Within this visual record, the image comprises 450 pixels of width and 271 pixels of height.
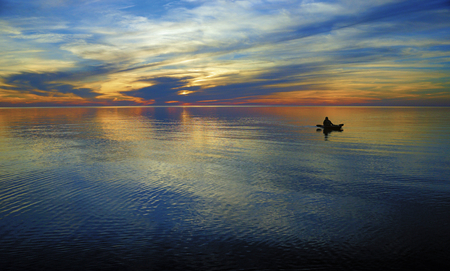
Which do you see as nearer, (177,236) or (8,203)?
(177,236)

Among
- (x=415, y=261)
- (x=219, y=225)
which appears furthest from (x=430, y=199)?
(x=219, y=225)

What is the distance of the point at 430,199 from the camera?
1645cm

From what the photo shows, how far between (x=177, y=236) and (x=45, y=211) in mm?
7701

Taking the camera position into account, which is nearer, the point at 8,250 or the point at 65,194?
the point at 8,250

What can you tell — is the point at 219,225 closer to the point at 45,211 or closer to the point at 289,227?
the point at 289,227

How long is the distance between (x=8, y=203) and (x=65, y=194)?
2.81 metres

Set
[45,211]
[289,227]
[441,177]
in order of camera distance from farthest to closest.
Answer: [441,177]
[45,211]
[289,227]

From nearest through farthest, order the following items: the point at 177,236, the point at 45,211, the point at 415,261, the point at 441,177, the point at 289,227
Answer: the point at 415,261 → the point at 177,236 → the point at 289,227 → the point at 45,211 → the point at 441,177

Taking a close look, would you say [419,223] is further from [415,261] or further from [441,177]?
[441,177]

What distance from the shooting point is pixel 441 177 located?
21.1 m

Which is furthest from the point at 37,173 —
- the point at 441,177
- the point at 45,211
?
the point at 441,177

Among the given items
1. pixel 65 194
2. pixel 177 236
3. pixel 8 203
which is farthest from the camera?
pixel 65 194

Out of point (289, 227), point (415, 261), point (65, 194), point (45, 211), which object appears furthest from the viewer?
point (65, 194)

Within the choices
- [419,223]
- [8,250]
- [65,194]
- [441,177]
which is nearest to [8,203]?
[65,194]
